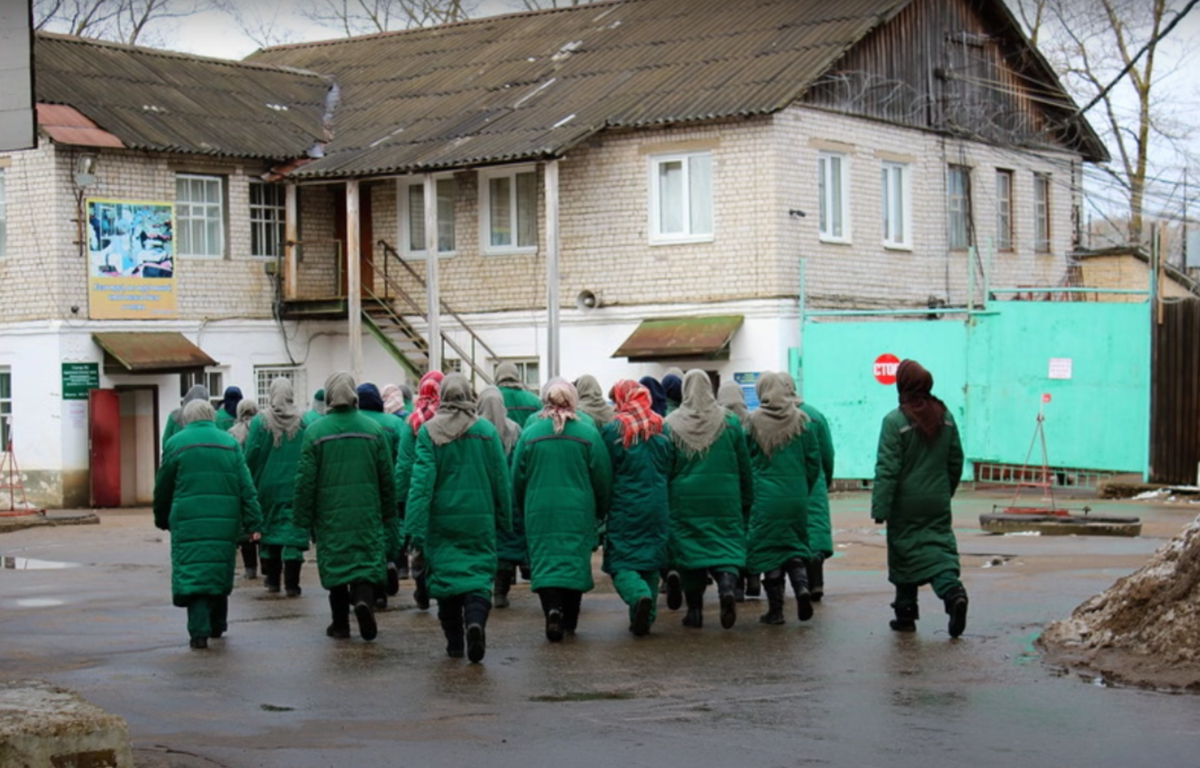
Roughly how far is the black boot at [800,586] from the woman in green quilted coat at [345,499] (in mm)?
2815

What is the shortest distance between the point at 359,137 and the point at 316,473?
19.7 meters

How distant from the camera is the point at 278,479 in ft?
51.8

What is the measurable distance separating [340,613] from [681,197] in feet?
54.0

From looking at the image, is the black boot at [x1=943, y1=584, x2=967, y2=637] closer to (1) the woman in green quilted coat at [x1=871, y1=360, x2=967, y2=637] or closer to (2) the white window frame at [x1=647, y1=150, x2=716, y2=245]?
(1) the woman in green quilted coat at [x1=871, y1=360, x2=967, y2=637]

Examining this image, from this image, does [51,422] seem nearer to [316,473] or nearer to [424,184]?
[424,184]

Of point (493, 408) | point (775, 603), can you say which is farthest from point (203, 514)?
point (775, 603)

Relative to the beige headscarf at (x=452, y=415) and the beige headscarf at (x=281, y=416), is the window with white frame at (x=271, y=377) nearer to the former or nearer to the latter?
the beige headscarf at (x=281, y=416)

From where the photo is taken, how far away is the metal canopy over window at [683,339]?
26.9 m

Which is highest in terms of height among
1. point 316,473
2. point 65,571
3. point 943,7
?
point 943,7

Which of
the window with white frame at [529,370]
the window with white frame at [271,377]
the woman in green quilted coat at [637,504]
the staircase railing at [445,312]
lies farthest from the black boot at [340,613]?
the window with white frame at [271,377]

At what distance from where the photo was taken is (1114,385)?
24.1m

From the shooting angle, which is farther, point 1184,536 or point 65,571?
point 65,571

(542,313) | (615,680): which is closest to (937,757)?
(615,680)

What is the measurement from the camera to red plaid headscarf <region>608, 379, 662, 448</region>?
40.8ft
